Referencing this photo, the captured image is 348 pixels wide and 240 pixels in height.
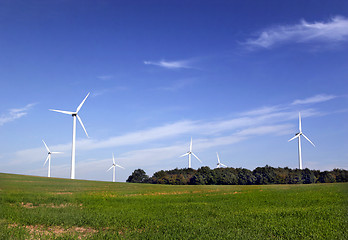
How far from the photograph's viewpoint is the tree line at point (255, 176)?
344 ft

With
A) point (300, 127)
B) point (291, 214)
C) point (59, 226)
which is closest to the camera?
point (59, 226)

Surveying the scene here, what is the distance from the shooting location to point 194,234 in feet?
62.1

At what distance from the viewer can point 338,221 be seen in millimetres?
22047

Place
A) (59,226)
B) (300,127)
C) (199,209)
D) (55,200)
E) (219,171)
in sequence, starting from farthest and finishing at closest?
(219,171)
(300,127)
(55,200)
(199,209)
(59,226)

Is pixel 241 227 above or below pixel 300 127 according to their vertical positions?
below

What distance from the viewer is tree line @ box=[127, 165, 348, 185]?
104838 millimetres

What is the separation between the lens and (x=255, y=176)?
359ft

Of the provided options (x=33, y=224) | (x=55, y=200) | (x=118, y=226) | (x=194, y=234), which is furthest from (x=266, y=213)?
(x=55, y=200)

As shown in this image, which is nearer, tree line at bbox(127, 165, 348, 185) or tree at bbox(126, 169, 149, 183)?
tree line at bbox(127, 165, 348, 185)

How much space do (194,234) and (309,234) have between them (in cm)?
681

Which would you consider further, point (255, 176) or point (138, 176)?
point (138, 176)

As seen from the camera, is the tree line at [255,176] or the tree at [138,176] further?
the tree at [138,176]

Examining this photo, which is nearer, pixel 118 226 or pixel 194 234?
pixel 194 234

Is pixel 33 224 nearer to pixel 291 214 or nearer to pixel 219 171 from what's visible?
pixel 291 214
